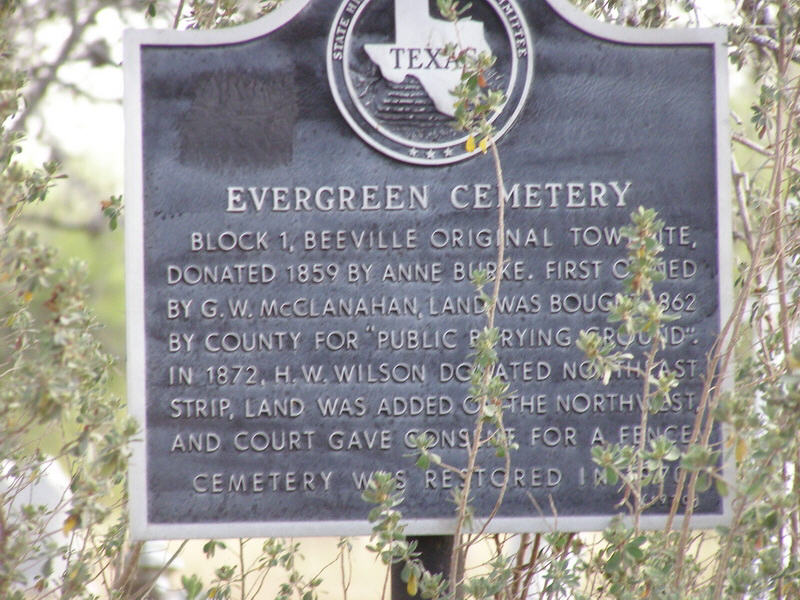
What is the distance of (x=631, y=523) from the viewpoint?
389 centimetres

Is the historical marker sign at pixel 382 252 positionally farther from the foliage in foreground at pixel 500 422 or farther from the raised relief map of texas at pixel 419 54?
the foliage in foreground at pixel 500 422

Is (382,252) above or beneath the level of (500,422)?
above

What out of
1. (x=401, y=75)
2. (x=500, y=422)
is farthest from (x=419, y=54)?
(x=500, y=422)

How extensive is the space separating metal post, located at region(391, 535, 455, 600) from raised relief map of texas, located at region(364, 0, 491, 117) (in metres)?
1.58

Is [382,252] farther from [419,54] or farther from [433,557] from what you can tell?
[433,557]

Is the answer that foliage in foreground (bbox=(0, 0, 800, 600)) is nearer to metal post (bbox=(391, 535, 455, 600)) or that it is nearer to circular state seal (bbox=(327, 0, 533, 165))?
metal post (bbox=(391, 535, 455, 600))

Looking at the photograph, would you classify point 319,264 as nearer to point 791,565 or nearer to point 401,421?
point 401,421

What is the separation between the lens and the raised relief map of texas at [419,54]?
12.5ft

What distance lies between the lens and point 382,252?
3824mm

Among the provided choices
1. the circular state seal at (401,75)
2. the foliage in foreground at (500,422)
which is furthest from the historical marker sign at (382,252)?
the foliage in foreground at (500,422)

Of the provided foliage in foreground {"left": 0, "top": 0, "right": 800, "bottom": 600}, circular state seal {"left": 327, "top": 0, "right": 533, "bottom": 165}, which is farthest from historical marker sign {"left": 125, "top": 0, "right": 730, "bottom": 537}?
foliage in foreground {"left": 0, "top": 0, "right": 800, "bottom": 600}

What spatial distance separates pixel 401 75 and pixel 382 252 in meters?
0.64

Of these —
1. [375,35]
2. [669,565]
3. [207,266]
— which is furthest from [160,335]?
[669,565]

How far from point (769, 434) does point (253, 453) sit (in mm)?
1733
